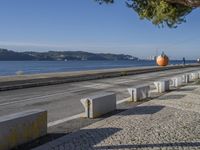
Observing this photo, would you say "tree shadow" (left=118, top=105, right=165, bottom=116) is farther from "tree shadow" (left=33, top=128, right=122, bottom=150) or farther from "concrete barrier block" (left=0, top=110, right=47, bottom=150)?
"concrete barrier block" (left=0, top=110, right=47, bottom=150)

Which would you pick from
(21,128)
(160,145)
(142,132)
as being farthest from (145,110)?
(21,128)

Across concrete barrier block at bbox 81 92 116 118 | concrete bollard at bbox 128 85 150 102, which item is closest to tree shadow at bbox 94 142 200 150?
concrete barrier block at bbox 81 92 116 118

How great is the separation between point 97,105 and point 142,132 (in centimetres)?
295

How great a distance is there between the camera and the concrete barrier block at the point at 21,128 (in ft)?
27.3

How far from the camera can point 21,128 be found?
8875 millimetres

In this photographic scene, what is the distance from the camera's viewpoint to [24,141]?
8.98m

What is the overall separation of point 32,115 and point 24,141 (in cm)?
64

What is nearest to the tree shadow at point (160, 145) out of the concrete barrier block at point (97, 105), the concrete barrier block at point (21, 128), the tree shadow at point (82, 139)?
the tree shadow at point (82, 139)

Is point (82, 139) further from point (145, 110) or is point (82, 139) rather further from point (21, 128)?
point (145, 110)

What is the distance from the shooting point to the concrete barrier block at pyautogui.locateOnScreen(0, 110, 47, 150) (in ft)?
27.3

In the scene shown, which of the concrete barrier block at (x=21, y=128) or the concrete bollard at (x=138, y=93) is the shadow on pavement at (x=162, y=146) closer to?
the concrete barrier block at (x=21, y=128)

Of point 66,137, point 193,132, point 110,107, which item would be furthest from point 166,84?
point 66,137

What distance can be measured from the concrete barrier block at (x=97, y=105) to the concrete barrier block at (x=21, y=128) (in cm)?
271

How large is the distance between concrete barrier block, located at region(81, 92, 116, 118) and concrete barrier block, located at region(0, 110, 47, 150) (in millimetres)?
2707
